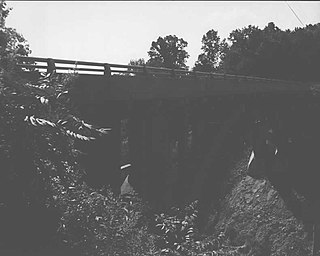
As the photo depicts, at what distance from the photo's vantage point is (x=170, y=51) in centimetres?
8488

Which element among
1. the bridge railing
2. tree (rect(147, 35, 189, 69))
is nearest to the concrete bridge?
the bridge railing

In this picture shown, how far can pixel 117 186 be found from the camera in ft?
46.6

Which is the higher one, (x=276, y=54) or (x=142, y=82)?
(x=276, y=54)

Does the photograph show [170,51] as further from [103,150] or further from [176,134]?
[103,150]

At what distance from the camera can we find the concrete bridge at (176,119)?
559 inches

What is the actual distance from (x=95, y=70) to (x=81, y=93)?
1.53 meters

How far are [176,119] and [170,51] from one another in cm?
6175

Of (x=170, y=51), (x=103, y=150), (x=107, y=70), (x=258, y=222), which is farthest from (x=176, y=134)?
(x=170, y=51)

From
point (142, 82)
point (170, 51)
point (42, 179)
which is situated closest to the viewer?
point (42, 179)

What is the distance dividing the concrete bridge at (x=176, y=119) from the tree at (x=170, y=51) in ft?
142

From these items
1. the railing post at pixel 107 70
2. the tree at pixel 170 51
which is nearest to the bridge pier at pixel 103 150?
the railing post at pixel 107 70

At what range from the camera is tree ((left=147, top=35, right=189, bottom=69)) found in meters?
83.0

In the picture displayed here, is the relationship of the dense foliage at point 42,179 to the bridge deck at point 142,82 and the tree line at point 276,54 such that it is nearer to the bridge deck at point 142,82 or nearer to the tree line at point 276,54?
the bridge deck at point 142,82

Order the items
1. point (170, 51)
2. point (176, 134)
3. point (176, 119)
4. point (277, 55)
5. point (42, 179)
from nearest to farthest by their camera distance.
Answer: point (42, 179) < point (176, 119) < point (176, 134) < point (277, 55) < point (170, 51)
